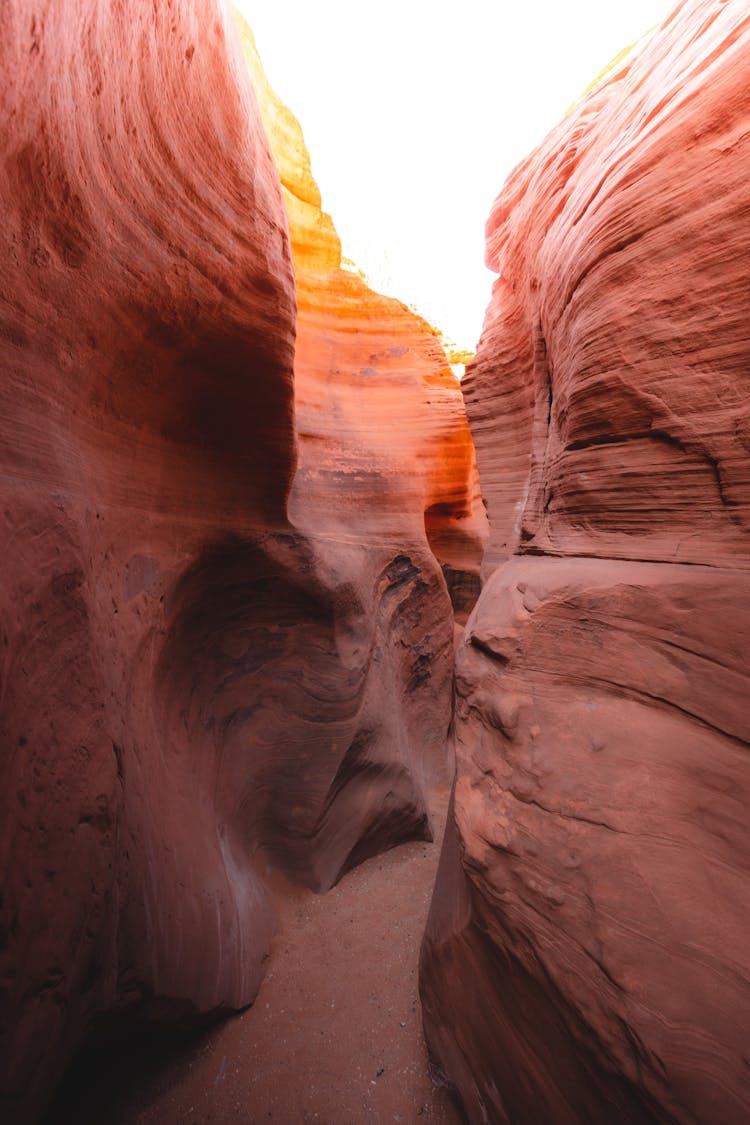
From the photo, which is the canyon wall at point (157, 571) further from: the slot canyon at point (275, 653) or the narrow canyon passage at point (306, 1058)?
the narrow canyon passage at point (306, 1058)

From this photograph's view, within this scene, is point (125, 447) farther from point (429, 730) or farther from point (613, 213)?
point (429, 730)

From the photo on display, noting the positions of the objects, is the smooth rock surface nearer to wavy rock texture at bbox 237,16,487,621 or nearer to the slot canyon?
the slot canyon

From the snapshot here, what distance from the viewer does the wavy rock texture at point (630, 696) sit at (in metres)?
1.32

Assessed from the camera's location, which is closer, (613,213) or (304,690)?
(613,213)

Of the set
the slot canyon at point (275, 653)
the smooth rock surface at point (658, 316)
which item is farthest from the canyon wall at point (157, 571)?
the smooth rock surface at point (658, 316)

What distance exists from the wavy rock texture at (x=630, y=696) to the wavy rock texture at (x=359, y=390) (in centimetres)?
249

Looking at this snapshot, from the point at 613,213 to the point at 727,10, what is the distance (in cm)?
86

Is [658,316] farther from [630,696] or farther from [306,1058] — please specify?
[306,1058]

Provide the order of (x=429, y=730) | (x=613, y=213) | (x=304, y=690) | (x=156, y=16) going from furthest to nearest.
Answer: (x=429, y=730)
(x=304, y=690)
(x=613, y=213)
(x=156, y=16)

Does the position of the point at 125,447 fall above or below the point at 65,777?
above

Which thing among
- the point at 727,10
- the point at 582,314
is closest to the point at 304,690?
the point at 582,314

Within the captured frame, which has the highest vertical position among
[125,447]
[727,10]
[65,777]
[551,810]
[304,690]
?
[727,10]

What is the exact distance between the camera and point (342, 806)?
3908mm

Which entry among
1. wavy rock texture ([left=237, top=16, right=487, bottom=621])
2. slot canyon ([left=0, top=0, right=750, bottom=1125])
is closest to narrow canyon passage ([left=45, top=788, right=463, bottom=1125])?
slot canyon ([left=0, top=0, right=750, bottom=1125])
